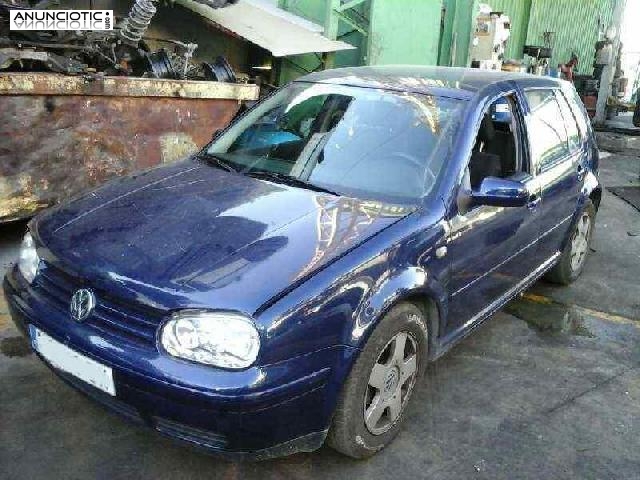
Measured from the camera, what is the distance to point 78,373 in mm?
2279

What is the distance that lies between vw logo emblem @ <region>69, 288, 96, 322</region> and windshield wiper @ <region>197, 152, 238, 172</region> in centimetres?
110

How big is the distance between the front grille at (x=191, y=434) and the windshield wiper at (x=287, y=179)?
1.21m

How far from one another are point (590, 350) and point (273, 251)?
94.5 inches

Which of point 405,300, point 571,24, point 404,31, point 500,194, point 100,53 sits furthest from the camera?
point 571,24

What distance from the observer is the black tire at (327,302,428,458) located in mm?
2359

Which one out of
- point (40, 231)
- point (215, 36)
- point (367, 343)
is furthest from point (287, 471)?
point (215, 36)

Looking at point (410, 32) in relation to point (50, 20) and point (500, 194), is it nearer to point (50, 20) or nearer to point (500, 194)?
point (50, 20)

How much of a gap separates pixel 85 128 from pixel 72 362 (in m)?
2.84

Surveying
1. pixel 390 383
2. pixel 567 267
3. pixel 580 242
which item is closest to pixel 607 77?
pixel 580 242

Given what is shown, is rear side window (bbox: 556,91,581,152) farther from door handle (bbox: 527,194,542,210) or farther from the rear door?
door handle (bbox: 527,194,542,210)

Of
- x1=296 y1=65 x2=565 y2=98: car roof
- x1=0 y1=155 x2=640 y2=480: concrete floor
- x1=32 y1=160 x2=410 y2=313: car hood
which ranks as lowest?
x1=0 y1=155 x2=640 y2=480: concrete floor

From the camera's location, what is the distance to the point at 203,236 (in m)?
2.40

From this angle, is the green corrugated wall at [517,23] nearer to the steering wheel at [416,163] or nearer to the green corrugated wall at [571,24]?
the green corrugated wall at [571,24]

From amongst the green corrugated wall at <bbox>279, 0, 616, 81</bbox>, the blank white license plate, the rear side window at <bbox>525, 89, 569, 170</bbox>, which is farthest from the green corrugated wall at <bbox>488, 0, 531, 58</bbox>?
the blank white license plate
